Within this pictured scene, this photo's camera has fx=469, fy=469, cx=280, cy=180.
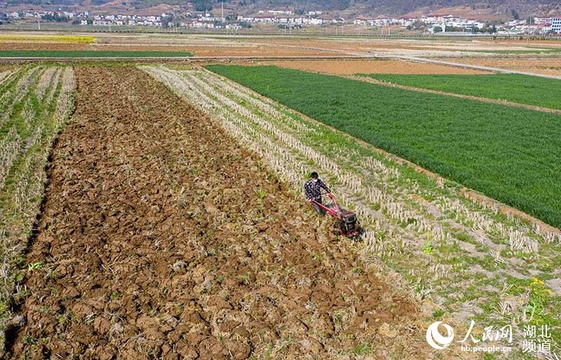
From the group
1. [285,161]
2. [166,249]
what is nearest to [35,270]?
[166,249]

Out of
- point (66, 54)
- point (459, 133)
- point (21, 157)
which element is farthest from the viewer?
point (66, 54)

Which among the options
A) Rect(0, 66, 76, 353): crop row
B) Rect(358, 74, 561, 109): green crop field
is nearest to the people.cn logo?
Rect(0, 66, 76, 353): crop row

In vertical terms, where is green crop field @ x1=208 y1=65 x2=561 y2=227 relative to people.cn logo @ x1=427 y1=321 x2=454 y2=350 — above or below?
above

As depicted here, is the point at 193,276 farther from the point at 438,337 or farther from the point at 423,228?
the point at 423,228

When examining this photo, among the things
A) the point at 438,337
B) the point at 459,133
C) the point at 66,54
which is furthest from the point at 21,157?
the point at 66,54

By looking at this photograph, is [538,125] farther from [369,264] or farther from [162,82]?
[162,82]

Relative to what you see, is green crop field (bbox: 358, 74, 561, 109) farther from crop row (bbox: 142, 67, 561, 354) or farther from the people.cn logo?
the people.cn logo
